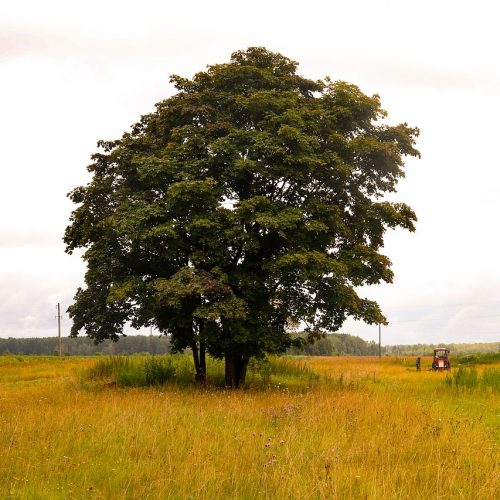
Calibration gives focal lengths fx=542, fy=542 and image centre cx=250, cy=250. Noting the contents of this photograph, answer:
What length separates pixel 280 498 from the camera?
685 centimetres

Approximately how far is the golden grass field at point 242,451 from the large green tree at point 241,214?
16.9 feet

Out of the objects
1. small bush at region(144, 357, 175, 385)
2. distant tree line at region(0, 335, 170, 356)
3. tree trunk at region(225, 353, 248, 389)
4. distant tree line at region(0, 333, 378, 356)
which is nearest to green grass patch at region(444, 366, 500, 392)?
tree trunk at region(225, 353, 248, 389)

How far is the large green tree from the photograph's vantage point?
19406 mm

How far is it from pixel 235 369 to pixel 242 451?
13.9 meters

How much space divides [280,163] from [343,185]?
3.46m

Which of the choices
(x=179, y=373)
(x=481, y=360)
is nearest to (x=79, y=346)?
(x=481, y=360)

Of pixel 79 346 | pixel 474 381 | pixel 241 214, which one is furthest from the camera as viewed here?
pixel 79 346

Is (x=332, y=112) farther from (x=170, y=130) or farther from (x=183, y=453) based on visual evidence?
(x=183, y=453)

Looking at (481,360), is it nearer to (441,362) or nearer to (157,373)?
(441,362)

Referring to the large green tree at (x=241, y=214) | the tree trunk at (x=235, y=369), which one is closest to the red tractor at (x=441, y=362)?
the large green tree at (x=241, y=214)

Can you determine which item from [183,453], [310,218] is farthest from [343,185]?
[183,453]

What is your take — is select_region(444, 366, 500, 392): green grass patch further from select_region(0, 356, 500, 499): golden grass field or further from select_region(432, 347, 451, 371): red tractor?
select_region(432, 347, 451, 371): red tractor

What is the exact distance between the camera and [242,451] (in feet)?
30.1

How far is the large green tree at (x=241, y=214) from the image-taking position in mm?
19406
